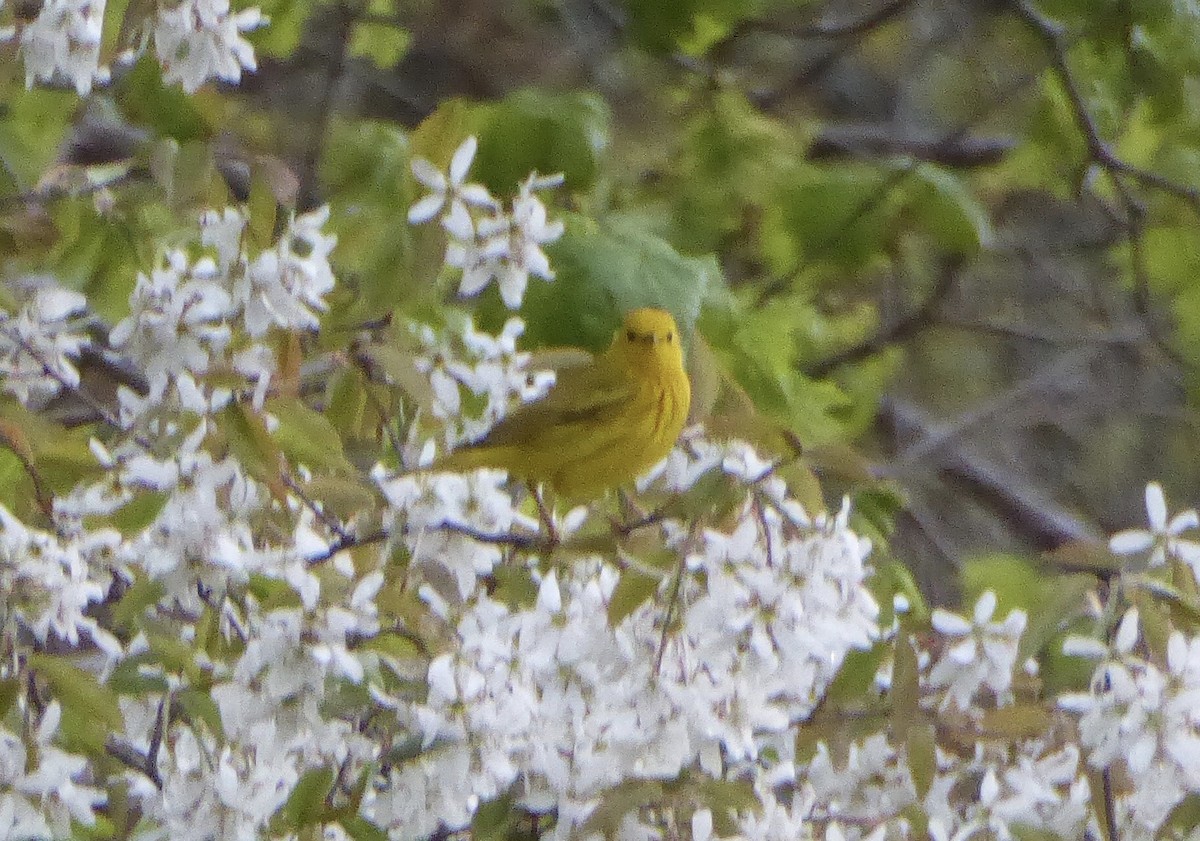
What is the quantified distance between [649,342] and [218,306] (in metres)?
0.75

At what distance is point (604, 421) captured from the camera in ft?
6.09

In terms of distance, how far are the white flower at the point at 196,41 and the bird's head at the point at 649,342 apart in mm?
652

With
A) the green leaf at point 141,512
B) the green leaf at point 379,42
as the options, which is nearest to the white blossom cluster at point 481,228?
the green leaf at point 141,512

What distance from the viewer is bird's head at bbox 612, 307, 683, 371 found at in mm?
1929

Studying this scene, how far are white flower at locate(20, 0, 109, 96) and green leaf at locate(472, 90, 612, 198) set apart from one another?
2.46ft

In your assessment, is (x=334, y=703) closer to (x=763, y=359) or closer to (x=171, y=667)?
(x=171, y=667)

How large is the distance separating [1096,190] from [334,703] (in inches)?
105

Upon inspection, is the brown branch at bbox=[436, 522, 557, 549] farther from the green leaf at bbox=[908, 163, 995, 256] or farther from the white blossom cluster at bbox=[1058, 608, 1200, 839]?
the green leaf at bbox=[908, 163, 995, 256]

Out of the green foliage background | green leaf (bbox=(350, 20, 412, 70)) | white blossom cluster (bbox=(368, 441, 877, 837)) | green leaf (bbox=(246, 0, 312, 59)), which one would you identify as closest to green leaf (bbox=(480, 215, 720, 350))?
the green foliage background

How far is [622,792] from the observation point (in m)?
1.32

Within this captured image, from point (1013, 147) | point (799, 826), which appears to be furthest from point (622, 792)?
point (1013, 147)

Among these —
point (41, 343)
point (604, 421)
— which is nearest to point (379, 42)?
point (604, 421)

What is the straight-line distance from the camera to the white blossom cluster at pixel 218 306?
1301 mm

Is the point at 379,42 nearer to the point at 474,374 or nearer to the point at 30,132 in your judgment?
the point at 30,132
